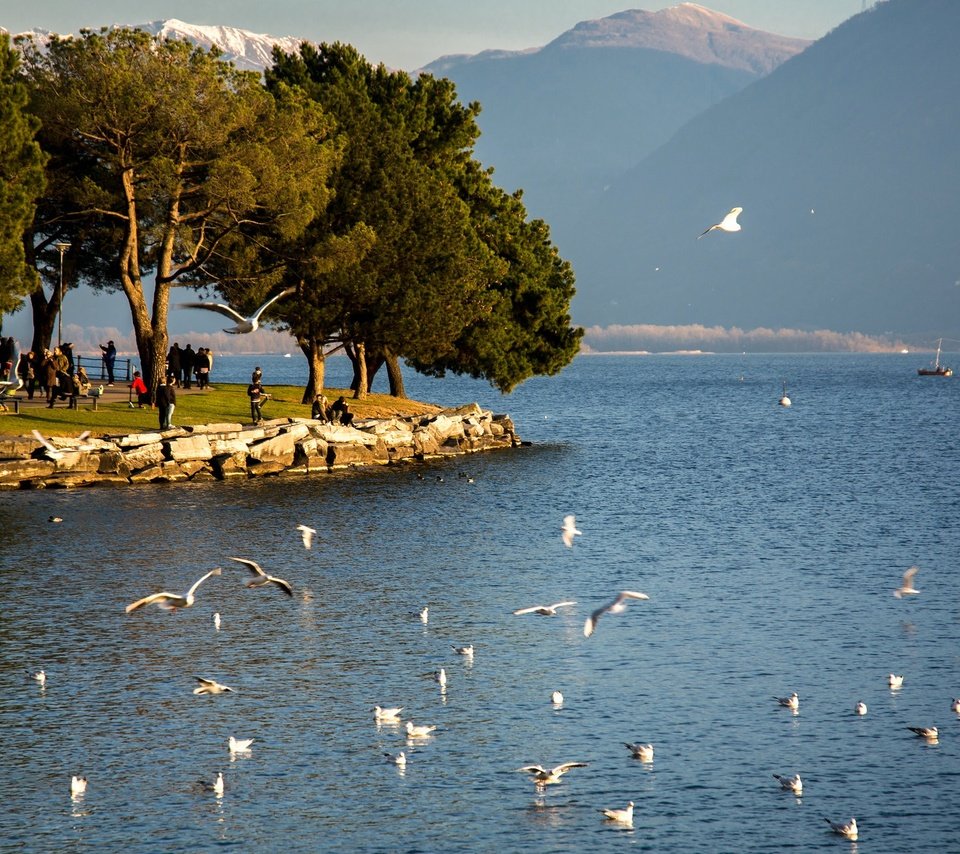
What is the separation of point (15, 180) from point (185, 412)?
12.9 metres

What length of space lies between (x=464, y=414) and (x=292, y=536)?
36088mm

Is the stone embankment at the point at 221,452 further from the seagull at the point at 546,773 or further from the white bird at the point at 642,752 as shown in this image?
the seagull at the point at 546,773

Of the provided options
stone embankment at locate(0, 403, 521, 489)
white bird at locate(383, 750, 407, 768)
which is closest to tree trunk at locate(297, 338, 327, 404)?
stone embankment at locate(0, 403, 521, 489)

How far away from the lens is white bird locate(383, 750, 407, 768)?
→ 2039cm

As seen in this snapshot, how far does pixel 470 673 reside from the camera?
25625 millimetres

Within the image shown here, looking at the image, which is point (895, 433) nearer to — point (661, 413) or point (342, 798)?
point (661, 413)

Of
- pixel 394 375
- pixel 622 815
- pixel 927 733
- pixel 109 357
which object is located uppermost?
pixel 109 357

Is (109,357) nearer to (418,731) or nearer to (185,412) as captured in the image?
(185,412)

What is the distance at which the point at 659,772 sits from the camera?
20188 mm

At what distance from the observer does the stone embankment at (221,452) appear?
5078 centimetres

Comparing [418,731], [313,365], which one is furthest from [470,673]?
[313,365]

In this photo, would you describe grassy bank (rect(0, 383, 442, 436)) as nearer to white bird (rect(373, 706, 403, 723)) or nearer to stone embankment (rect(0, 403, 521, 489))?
stone embankment (rect(0, 403, 521, 489))

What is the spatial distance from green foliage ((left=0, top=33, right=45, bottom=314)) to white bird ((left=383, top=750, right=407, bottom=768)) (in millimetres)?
42171

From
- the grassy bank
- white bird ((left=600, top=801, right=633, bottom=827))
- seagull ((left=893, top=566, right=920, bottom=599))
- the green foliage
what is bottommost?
white bird ((left=600, top=801, right=633, bottom=827))
